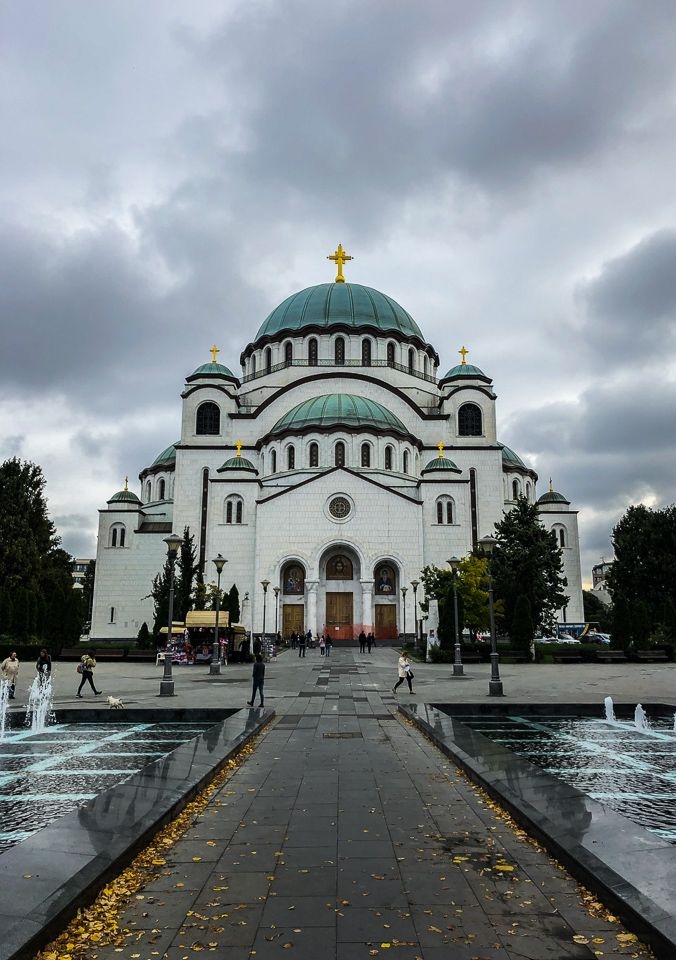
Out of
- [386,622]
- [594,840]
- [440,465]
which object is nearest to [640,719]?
[594,840]

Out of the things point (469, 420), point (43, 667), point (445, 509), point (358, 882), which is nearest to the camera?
point (358, 882)

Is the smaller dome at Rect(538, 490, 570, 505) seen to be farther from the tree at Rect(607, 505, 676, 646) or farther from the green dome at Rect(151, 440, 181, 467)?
the green dome at Rect(151, 440, 181, 467)

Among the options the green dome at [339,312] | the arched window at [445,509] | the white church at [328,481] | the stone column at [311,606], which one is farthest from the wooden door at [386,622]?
the green dome at [339,312]

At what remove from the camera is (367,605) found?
41312mm

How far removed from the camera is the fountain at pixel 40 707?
12.5 meters

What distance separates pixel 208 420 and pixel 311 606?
16.6 meters

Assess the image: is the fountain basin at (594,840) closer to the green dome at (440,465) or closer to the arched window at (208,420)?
the green dome at (440,465)

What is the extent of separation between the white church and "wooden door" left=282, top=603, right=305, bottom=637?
0.39ft

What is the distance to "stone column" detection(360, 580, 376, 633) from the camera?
40906 millimetres

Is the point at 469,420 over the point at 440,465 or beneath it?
over

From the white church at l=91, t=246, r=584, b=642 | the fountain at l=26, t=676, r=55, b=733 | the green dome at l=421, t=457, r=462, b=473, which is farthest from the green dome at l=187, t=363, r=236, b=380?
the fountain at l=26, t=676, r=55, b=733

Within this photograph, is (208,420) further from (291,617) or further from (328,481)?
(291,617)

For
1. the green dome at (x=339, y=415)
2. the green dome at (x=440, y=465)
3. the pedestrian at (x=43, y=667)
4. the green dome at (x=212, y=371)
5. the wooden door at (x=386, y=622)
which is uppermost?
the green dome at (x=212, y=371)

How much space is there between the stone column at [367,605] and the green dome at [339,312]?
1999 centimetres
